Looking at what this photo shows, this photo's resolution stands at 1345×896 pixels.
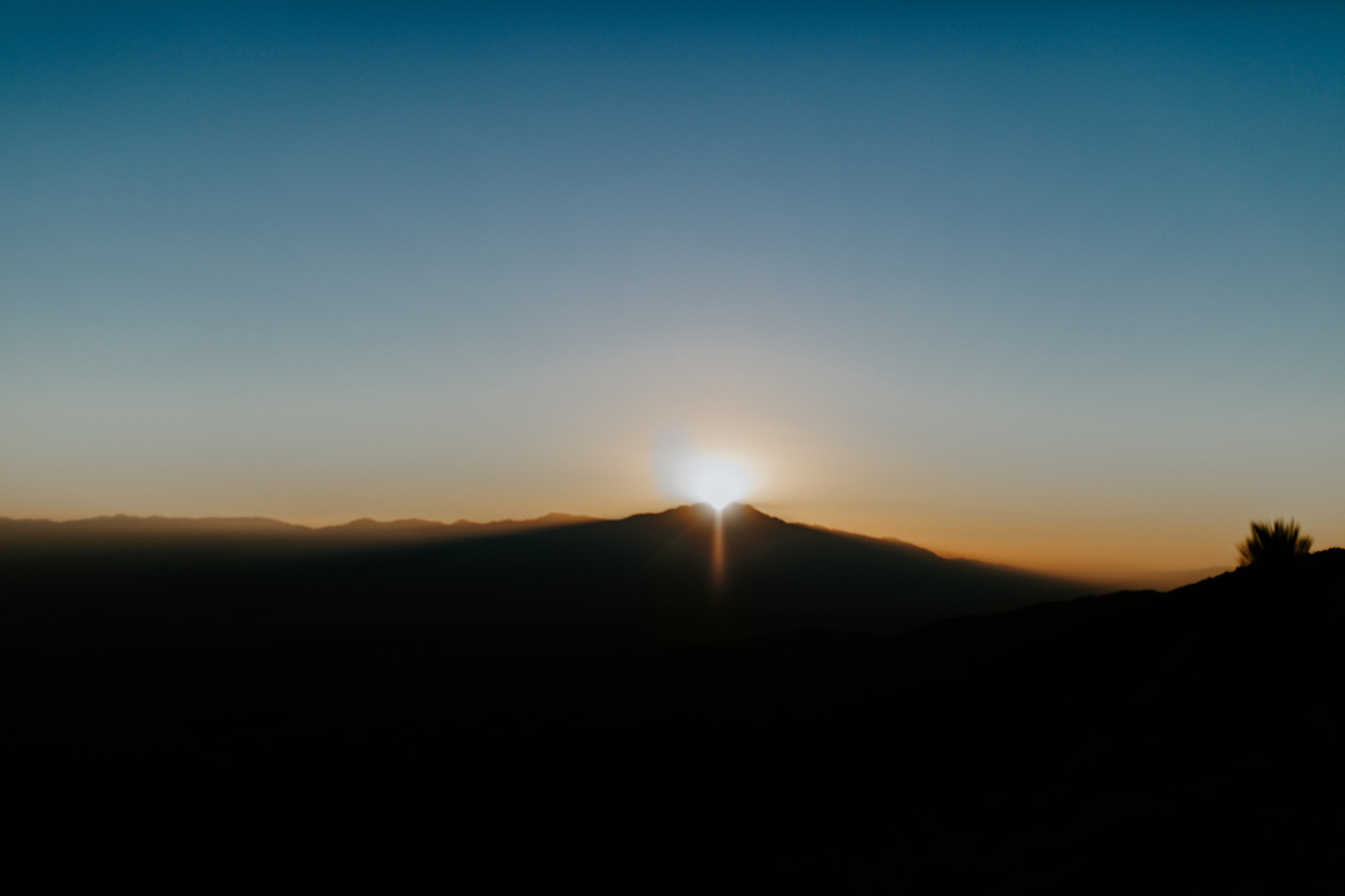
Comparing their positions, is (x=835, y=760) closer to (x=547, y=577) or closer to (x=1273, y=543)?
(x=1273, y=543)

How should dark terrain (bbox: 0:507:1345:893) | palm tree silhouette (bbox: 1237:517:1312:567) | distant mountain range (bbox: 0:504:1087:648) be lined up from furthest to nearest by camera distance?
distant mountain range (bbox: 0:504:1087:648) < palm tree silhouette (bbox: 1237:517:1312:567) < dark terrain (bbox: 0:507:1345:893)

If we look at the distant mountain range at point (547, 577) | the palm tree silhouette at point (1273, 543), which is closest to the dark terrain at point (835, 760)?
the palm tree silhouette at point (1273, 543)

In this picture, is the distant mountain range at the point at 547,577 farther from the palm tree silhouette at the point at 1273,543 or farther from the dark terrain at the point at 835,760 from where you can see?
the palm tree silhouette at the point at 1273,543

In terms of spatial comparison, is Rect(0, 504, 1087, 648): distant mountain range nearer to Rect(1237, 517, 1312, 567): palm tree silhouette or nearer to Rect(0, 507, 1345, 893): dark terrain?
Rect(0, 507, 1345, 893): dark terrain

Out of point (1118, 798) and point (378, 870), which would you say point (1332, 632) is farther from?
point (378, 870)

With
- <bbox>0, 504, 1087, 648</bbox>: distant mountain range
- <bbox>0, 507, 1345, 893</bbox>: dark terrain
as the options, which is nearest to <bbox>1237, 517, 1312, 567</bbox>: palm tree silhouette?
<bbox>0, 507, 1345, 893</bbox>: dark terrain

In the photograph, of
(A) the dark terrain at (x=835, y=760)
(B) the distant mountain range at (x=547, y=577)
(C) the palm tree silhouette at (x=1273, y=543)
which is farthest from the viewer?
(B) the distant mountain range at (x=547, y=577)

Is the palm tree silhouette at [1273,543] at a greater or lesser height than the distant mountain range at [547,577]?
greater

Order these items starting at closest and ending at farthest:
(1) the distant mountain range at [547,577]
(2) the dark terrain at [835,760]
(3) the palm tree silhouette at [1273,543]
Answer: (2) the dark terrain at [835,760]
(3) the palm tree silhouette at [1273,543]
(1) the distant mountain range at [547,577]

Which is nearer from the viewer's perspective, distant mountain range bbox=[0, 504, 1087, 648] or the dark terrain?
the dark terrain

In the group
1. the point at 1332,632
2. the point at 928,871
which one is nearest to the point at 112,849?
the point at 928,871

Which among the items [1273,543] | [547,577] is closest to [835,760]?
[1273,543]
